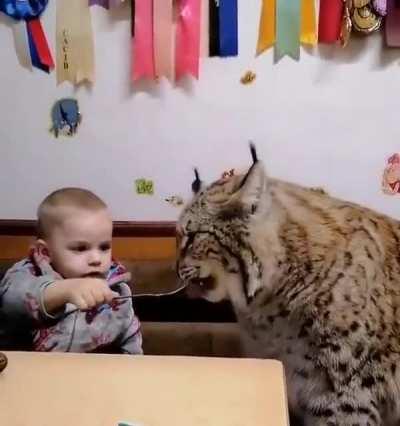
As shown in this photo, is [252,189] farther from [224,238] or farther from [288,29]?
[288,29]

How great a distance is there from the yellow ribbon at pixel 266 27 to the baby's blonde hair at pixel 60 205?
66 centimetres

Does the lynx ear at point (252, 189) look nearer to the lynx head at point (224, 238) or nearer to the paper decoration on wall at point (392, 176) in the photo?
the lynx head at point (224, 238)

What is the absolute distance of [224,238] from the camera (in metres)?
1.66

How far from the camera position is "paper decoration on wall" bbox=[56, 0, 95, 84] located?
2.03m

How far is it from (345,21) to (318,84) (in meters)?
0.18

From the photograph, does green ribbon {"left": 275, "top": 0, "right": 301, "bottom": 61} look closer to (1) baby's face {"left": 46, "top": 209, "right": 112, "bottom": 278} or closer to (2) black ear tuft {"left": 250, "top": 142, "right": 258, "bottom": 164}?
(2) black ear tuft {"left": 250, "top": 142, "right": 258, "bottom": 164}

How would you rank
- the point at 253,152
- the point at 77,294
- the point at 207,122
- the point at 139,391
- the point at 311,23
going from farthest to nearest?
the point at 207,122
the point at 311,23
the point at 253,152
the point at 77,294
the point at 139,391

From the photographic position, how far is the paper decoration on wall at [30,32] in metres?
2.02

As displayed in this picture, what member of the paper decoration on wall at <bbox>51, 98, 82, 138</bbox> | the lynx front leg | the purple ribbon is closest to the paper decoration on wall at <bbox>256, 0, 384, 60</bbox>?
the purple ribbon

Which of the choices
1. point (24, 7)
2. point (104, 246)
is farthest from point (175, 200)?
point (24, 7)

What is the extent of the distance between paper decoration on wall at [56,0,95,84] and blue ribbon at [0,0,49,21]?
5 centimetres

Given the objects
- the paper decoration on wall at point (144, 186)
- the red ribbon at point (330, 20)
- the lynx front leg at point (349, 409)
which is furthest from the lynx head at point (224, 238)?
the red ribbon at point (330, 20)

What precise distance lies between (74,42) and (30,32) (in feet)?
0.41

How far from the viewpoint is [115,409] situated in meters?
1.16
